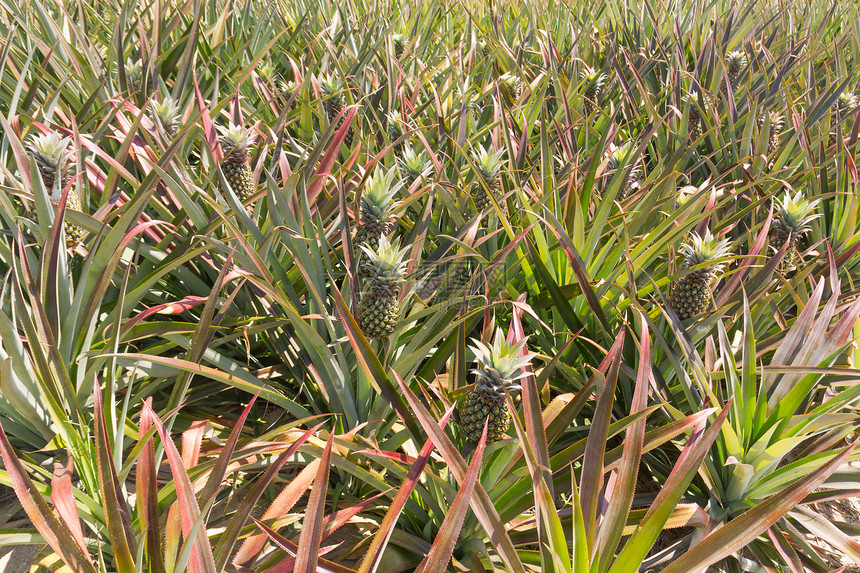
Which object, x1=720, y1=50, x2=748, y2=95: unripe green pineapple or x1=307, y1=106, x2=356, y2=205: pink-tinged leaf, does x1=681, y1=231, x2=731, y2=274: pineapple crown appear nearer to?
x1=307, y1=106, x2=356, y2=205: pink-tinged leaf

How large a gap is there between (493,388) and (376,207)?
1.76 ft

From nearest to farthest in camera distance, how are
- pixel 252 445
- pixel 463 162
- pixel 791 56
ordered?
pixel 252 445 → pixel 463 162 → pixel 791 56

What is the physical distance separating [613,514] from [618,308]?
64 centimetres

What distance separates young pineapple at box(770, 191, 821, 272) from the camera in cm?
150

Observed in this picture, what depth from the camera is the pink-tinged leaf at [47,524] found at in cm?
71

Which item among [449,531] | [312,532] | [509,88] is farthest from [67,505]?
[509,88]

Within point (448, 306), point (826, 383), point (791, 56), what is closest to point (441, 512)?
point (448, 306)

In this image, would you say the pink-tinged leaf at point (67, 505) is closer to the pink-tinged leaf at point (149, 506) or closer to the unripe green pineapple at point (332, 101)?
the pink-tinged leaf at point (149, 506)

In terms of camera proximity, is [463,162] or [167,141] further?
[463,162]

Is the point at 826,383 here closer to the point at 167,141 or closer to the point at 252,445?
the point at 252,445

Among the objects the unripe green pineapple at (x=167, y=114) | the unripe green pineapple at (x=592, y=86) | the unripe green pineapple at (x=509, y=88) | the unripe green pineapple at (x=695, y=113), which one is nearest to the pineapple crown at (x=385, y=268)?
the unripe green pineapple at (x=167, y=114)

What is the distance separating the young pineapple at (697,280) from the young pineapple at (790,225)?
1.22 ft

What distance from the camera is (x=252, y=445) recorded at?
95 cm

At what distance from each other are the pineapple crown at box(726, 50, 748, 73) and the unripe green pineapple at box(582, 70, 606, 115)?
2.49ft
